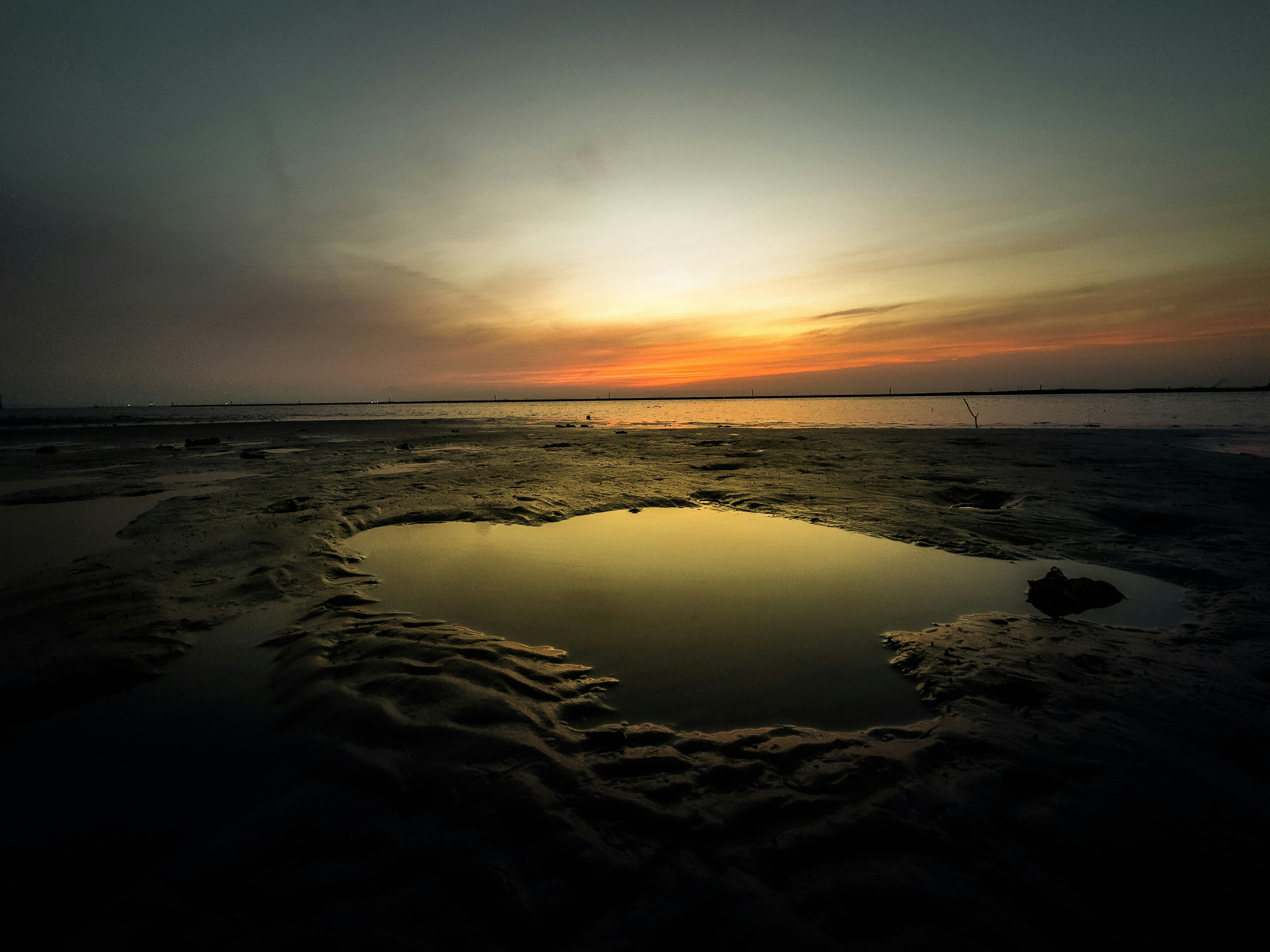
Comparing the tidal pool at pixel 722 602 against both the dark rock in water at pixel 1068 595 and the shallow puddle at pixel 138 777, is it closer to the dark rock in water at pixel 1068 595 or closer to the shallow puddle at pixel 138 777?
the dark rock in water at pixel 1068 595

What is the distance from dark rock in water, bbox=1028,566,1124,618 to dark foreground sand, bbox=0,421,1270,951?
1.51 ft

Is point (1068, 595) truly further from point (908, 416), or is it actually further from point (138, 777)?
point (908, 416)

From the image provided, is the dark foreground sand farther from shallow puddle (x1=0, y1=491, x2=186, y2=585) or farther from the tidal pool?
shallow puddle (x1=0, y1=491, x2=186, y2=585)

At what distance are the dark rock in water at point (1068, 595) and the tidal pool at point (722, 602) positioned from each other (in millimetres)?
158

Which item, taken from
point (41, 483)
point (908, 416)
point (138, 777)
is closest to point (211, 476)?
point (41, 483)

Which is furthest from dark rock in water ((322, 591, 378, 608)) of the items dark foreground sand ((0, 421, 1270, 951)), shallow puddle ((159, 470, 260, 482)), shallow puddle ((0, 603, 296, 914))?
shallow puddle ((159, 470, 260, 482))

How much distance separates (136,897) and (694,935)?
2.52m

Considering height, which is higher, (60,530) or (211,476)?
(211,476)

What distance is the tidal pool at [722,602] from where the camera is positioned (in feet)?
12.8

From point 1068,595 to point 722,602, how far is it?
394 centimetres

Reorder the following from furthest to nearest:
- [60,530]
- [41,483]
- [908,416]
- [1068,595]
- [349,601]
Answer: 1. [908,416]
2. [41,483]
3. [60,530]
4. [349,601]
5. [1068,595]

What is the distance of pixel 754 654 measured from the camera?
450cm

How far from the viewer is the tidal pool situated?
3.91 m

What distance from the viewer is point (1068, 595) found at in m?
5.46
